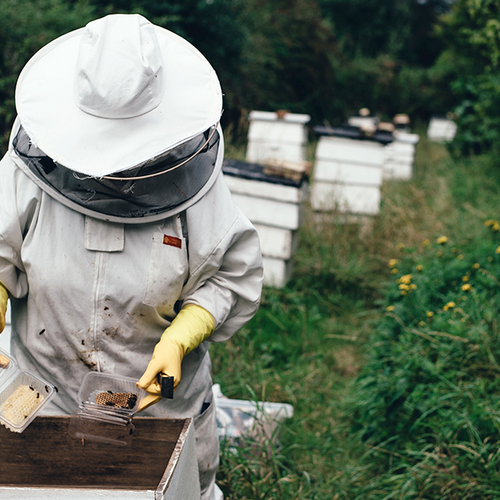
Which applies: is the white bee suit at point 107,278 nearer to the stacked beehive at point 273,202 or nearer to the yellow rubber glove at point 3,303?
the yellow rubber glove at point 3,303

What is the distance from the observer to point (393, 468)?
8.42 ft

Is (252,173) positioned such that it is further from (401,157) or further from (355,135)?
(401,157)

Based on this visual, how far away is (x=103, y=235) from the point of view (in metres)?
1.65

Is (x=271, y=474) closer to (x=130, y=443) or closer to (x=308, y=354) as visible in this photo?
(x=130, y=443)

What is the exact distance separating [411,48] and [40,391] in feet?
83.0

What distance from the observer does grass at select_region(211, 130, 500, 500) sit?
2.45 metres

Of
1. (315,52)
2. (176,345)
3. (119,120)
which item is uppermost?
(119,120)

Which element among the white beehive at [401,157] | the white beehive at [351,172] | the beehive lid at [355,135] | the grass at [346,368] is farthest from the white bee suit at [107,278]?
the white beehive at [401,157]

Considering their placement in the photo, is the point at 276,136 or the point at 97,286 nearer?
the point at 97,286

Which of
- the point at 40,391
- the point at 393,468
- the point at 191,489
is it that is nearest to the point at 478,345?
the point at 393,468

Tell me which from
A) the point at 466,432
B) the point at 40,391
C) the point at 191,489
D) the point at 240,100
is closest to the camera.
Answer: the point at 191,489

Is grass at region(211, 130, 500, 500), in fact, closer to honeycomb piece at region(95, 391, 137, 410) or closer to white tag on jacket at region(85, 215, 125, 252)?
honeycomb piece at region(95, 391, 137, 410)

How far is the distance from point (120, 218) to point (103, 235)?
8cm

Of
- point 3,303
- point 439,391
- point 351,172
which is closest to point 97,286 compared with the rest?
point 3,303
